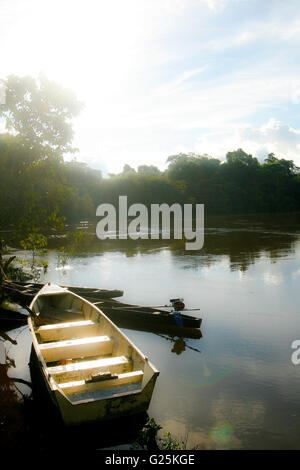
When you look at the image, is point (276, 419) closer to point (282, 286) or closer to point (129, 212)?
point (282, 286)

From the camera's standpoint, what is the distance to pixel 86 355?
34.0 feet

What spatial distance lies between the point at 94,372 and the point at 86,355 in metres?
1.58

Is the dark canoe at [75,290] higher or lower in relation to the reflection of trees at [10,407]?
higher

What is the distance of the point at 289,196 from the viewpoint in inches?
4872

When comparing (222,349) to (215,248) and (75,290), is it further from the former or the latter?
(215,248)

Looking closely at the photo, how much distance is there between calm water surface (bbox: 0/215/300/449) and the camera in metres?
8.57

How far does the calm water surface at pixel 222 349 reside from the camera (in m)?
8.57

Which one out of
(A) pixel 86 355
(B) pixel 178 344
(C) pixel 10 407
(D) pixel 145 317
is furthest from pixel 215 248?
(C) pixel 10 407

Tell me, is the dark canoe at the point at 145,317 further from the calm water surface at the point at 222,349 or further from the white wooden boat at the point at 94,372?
the white wooden boat at the point at 94,372

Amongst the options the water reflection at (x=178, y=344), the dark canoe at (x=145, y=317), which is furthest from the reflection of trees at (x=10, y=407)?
the water reflection at (x=178, y=344)

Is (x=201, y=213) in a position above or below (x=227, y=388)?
above

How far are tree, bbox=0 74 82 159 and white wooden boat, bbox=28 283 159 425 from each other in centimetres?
832
